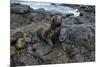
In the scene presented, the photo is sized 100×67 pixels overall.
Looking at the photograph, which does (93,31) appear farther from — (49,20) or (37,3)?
(37,3)

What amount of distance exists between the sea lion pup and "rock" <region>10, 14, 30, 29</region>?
22 cm

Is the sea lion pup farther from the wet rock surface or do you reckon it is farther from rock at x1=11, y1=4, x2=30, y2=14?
rock at x1=11, y1=4, x2=30, y2=14

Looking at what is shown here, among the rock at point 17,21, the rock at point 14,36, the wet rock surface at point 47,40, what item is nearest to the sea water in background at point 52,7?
the wet rock surface at point 47,40

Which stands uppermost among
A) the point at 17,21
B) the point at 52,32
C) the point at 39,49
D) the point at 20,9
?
the point at 20,9

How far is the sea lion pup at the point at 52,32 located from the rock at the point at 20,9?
32 cm

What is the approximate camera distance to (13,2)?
205cm

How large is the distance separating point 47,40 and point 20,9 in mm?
554

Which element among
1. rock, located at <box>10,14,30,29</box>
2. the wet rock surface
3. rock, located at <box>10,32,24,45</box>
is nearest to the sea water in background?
the wet rock surface

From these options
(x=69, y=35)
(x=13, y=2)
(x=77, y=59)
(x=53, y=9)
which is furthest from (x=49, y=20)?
(x=77, y=59)

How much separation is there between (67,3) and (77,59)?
826 mm

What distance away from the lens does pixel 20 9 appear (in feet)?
6.84

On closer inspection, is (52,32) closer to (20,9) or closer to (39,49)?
(39,49)

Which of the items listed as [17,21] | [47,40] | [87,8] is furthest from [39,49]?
[87,8]

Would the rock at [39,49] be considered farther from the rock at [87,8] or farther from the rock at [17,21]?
the rock at [87,8]
